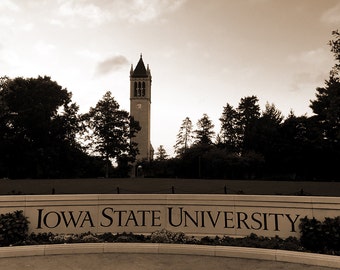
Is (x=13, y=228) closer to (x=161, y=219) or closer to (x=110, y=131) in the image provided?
(x=161, y=219)

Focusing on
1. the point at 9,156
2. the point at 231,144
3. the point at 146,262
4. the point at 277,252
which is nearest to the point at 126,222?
the point at 146,262

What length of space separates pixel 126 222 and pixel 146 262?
3.26m

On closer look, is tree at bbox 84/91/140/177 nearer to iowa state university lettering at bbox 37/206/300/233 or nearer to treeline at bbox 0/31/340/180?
treeline at bbox 0/31/340/180

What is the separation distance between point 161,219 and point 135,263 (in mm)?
3284

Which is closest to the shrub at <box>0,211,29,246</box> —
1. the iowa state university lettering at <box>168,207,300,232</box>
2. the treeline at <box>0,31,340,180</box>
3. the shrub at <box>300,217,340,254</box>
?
the iowa state university lettering at <box>168,207,300,232</box>

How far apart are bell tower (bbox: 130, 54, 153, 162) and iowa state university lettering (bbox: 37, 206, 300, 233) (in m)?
84.2

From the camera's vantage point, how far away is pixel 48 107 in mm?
55500

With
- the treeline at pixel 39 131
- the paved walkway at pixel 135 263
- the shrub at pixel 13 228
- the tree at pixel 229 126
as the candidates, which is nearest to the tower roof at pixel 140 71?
the tree at pixel 229 126

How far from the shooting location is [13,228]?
10742mm

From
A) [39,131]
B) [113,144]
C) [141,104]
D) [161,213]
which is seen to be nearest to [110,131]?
[113,144]

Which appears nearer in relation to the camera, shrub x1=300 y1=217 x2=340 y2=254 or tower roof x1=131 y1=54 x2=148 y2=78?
shrub x1=300 y1=217 x2=340 y2=254

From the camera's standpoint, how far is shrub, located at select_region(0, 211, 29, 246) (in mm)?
10516

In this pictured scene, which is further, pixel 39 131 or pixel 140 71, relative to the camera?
pixel 140 71

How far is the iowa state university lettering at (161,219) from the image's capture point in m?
11.5
